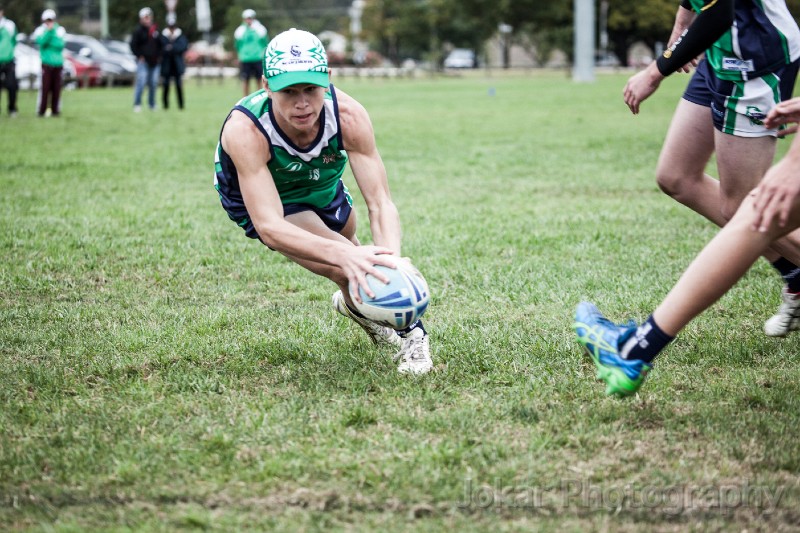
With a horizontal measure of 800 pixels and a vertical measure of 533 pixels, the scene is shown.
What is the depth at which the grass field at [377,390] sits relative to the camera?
279cm

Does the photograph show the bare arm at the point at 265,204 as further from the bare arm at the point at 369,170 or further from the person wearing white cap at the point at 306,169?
the bare arm at the point at 369,170

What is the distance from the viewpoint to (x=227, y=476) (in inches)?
117

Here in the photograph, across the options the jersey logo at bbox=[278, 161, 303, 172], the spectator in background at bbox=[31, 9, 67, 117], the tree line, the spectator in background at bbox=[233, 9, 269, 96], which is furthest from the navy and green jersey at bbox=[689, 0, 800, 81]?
the tree line

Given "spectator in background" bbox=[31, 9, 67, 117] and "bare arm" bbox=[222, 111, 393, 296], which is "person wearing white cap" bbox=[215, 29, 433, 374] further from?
"spectator in background" bbox=[31, 9, 67, 117]

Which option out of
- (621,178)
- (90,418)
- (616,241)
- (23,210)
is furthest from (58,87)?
(90,418)

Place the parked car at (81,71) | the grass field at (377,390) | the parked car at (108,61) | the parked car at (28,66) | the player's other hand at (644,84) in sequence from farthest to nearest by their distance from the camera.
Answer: the parked car at (108,61)
the parked car at (81,71)
the parked car at (28,66)
the player's other hand at (644,84)
the grass field at (377,390)

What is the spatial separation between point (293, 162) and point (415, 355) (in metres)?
1.01

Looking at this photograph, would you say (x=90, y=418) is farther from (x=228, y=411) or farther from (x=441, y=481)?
(x=441, y=481)

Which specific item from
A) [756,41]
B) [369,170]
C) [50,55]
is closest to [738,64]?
[756,41]

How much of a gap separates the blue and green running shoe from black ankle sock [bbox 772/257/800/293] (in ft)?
5.06

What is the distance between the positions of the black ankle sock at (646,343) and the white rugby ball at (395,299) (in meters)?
0.90

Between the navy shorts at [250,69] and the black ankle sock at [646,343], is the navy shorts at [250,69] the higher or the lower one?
the higher one

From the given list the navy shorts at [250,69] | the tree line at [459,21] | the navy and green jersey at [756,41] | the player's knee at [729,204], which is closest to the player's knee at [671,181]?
the player's knee at [729,204]

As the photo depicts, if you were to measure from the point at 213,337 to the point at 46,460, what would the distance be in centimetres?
154
